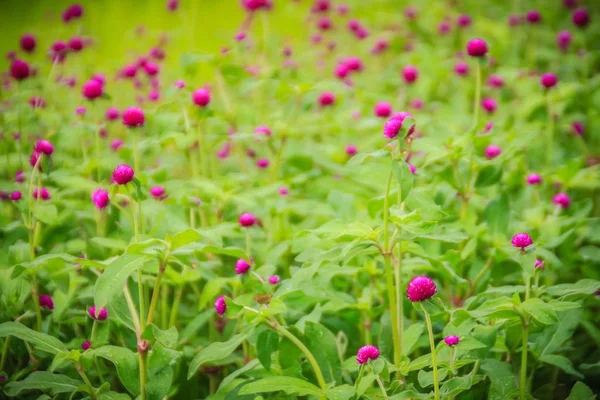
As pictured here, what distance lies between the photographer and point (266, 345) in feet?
5.30

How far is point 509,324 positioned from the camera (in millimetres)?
1632

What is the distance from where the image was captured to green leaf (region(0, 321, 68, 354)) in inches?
Answer: 60.5

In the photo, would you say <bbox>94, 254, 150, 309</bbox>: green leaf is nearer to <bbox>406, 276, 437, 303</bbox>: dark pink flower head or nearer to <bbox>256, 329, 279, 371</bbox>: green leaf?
<bbox>256, 329, 279, 371</bbox>: green leaf

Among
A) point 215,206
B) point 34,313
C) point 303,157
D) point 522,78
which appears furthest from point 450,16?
point 34,313

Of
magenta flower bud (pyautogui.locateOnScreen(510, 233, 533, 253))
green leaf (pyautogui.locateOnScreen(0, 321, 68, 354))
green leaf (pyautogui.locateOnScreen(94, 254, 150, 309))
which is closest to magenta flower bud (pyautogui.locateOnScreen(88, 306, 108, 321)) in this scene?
green leaf (pyautogui.locateOnScreen(0, 321, 68, 354))

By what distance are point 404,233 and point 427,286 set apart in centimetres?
22

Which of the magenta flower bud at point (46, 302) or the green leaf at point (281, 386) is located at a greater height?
the magenta flower bud at point (46, 302)

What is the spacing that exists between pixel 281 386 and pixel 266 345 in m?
0.15

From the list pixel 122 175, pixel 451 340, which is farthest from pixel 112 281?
pixel 451 340

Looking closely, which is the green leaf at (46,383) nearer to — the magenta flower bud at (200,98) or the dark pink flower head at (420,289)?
the dark pink flower head at (420,289)

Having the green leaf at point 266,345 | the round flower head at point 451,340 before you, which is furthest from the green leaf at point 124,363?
the round flower head at point 451,340

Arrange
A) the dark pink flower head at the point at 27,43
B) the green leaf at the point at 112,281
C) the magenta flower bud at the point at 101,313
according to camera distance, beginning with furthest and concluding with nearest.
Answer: the dark pink flower head at the point at 27,43
the magenta flower bud at the point at 101,313
the green leaf at the point at 112,281

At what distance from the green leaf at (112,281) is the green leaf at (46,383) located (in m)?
0.38

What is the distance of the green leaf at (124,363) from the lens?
153cm
